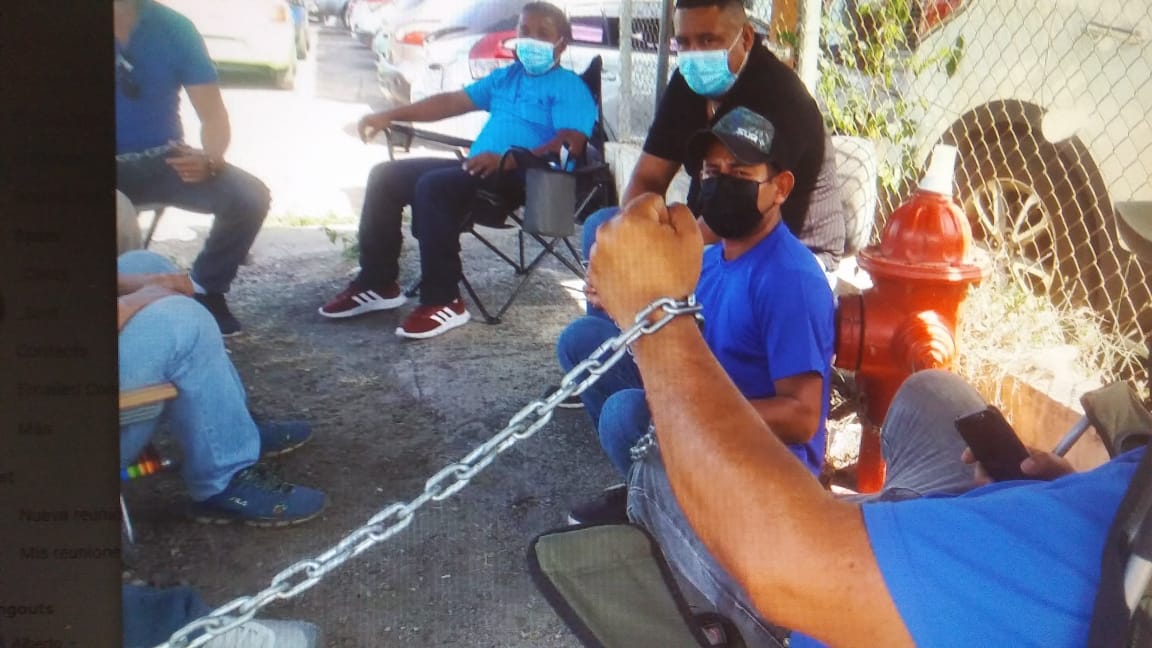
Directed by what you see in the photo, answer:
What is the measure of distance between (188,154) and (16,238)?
0.60 feet

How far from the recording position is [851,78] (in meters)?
2.71

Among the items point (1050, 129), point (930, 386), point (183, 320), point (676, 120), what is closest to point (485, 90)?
point (676, 120)

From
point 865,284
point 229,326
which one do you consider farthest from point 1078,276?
point 229,326

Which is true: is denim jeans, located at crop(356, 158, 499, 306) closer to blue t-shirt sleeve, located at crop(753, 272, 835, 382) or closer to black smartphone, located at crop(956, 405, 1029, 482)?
blue t-shirt sleeve, located at crop(753, 272, 835, 382)

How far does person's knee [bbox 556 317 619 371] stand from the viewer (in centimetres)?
206

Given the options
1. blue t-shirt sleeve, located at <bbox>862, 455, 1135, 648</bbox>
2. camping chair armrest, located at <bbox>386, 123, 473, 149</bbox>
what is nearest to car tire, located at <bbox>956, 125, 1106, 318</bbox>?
camping chair armrest, located at <bbox>386, 123, 473, 149</bbox>

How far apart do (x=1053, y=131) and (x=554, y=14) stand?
152cm

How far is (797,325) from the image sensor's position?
4.87ft

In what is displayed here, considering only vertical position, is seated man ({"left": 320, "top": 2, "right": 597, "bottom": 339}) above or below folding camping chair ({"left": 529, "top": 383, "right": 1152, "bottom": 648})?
above

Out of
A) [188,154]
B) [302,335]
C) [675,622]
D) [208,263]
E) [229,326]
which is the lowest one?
[675,622]

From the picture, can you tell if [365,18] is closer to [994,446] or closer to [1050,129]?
[994,446]

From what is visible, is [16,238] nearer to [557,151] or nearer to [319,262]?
[319,262]

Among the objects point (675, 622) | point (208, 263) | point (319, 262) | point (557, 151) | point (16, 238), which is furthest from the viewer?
point (557, 151)

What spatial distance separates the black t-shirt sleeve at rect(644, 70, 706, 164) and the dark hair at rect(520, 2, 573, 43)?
344 millimetres
